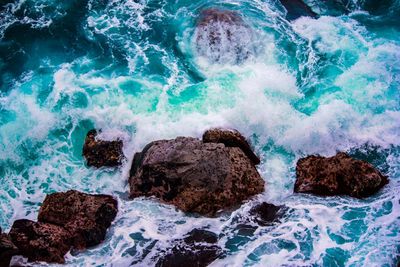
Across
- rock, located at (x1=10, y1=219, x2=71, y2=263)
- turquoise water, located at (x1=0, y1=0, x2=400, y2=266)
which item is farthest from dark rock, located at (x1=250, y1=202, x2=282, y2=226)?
rock, located at (x1=10, y1=219, x2=71, y2=263)

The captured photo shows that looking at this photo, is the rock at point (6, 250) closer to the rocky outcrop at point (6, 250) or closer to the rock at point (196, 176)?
the rocky outcrop at point (6, 250)

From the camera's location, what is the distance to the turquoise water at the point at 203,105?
9.05 m

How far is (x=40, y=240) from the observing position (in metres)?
8.58

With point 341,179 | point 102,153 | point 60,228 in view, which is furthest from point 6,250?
point 341,179

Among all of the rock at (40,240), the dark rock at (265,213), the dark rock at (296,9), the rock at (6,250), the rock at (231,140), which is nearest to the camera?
the rock at (6,250)

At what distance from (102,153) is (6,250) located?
10.7 feet

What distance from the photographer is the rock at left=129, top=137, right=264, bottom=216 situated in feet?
31.1

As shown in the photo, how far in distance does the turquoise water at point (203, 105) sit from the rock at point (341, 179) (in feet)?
0.74

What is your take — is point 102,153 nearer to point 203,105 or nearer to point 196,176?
point 196,176

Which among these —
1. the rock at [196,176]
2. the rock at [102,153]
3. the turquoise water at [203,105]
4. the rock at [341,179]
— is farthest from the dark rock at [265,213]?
the rock at [102,153]

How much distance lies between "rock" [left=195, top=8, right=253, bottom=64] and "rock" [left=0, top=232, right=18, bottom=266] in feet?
24.9

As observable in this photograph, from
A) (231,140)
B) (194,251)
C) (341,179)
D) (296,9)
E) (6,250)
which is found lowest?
(194,251)

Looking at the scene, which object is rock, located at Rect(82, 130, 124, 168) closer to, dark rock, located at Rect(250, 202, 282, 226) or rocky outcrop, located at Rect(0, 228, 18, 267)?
rocky outcrop, located at Rect(0, 228, 18, 267)

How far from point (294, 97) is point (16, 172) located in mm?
7594
